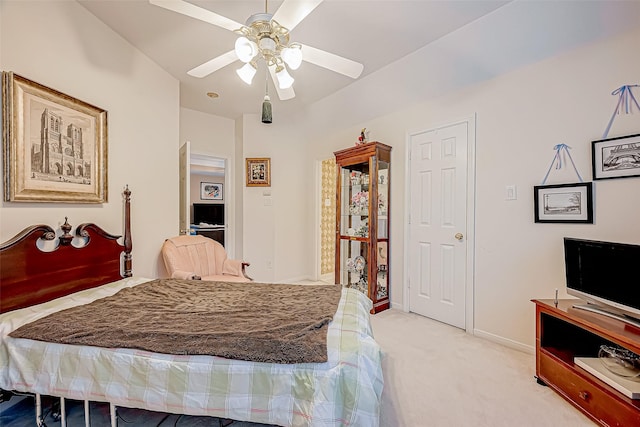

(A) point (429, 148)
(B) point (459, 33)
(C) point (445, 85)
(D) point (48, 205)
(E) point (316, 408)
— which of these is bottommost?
→ (E) point (316, 408)

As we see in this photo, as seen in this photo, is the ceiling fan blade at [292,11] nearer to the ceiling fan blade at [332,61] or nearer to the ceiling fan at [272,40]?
Answer: the ceiling fan at [272,40]

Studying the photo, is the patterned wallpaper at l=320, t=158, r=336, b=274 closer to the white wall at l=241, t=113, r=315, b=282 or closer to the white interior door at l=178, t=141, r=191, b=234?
the white wall at l=241, t=113, r=315, b=282

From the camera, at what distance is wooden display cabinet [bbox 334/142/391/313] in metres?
3.32

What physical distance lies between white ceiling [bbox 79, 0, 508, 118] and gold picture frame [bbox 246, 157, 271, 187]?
1.33 m

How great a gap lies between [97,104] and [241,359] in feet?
7.64

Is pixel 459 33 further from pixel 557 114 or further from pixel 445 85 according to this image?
pixel 557 114

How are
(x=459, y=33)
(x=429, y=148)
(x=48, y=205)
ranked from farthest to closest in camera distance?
(x=429, y=148), (x=459, y=33), (x=48, y=205)

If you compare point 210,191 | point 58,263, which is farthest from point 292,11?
point 210,191

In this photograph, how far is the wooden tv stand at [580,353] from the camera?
1410 mm

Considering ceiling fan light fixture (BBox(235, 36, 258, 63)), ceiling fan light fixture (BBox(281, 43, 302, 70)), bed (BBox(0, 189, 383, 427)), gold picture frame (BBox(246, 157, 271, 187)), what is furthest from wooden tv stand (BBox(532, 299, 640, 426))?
gold picture frame (BBox(246, 157, 271, 187))

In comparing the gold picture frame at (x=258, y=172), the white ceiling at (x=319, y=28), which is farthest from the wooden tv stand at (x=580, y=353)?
the gold picture frame at (x=258, y=172)

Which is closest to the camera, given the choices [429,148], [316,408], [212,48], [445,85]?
[316,408]

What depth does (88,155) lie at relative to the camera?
83.0 inches

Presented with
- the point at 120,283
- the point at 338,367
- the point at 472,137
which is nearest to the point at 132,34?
the point at 120,283
